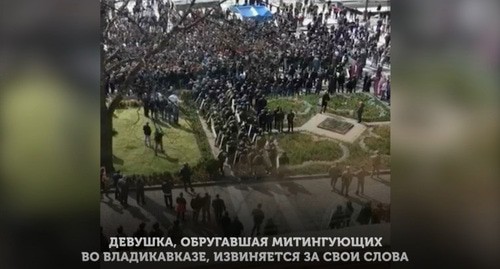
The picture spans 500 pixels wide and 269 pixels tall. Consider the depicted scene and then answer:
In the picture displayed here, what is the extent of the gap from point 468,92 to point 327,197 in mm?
488

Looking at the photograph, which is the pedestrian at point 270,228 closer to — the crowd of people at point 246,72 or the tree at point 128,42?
the crowd of people at point 246,72

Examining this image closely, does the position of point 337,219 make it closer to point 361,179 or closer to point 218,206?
point 361,179

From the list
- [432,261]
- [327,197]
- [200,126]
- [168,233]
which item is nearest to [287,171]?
[327,197]

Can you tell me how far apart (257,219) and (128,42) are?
0.60 meters

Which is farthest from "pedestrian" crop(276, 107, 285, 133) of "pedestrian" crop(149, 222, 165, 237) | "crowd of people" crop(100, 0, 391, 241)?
"pedestrian" crop(149, 222, 165, 237)

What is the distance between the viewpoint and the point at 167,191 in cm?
152

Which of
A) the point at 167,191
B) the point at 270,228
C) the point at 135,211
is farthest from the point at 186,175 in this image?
the point at 270,228

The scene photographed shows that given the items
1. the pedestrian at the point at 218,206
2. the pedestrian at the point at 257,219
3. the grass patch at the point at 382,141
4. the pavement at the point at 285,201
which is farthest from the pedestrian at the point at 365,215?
the pedestrian at the point at 218,206

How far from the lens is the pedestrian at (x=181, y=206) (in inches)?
59.9

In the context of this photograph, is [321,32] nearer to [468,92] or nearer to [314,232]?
[468,92]

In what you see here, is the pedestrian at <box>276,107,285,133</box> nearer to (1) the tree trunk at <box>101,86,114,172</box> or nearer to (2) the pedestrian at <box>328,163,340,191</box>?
(2) the pedestrian at <box>328,163,340,191</box>

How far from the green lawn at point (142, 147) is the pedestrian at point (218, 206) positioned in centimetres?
13

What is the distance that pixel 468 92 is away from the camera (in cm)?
152

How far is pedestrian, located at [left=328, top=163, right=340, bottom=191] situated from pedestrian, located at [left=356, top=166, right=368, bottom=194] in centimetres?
6
